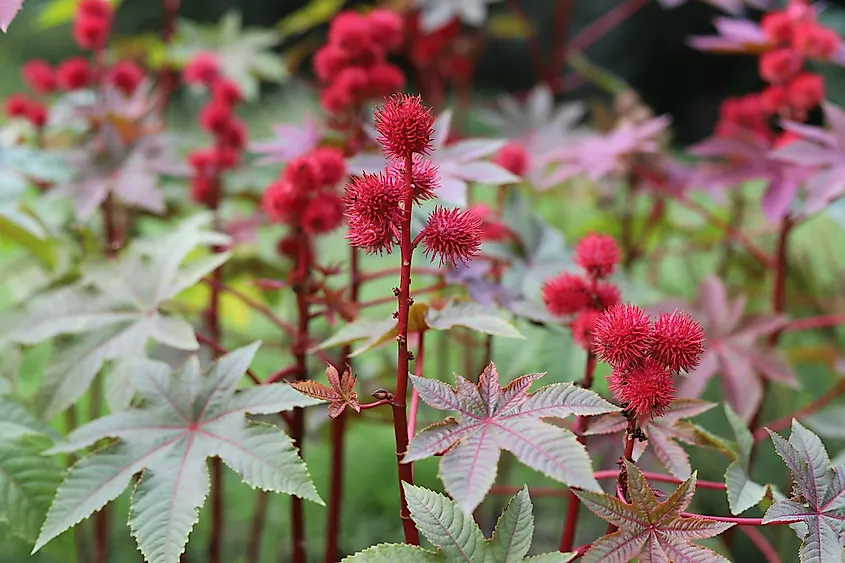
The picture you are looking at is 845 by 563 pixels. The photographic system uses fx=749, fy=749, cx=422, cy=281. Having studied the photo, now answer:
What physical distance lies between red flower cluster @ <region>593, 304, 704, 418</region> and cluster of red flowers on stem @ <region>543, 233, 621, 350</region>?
123mm

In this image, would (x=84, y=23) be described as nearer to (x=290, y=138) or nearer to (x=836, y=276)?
(x=290, y=138)

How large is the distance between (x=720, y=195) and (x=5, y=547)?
146 centimetres

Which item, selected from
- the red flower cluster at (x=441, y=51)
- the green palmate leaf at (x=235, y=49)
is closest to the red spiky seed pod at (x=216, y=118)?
the green palmate leaf at (x=235, y=49)

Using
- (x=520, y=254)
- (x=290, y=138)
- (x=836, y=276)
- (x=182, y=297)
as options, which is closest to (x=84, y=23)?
(x=290, y=138)

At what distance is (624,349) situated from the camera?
1.69 feet

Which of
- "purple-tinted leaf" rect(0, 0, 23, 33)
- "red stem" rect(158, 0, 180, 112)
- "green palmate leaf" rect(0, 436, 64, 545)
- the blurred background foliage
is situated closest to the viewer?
"purple-tinted leaf" rect(0, 0, 23, 33)

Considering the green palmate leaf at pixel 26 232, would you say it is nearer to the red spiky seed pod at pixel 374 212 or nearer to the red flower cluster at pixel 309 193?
the red flower cluster at pixel 309 193

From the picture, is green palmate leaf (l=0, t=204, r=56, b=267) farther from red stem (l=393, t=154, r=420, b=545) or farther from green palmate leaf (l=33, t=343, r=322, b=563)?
red stem (l=393, t=154, r=420, b=545)

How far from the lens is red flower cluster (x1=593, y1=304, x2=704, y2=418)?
1.68 ft

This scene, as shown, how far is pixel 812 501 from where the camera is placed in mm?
543

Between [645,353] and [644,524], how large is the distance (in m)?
0.12

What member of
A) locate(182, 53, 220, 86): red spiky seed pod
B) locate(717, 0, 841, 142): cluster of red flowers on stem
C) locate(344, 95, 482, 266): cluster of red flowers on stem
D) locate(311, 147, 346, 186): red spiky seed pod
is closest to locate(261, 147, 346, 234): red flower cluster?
locate(311, 147, 346, 186): red spiky seed pod

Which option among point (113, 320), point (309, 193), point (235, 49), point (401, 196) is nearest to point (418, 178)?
Answer: point (401, 196)

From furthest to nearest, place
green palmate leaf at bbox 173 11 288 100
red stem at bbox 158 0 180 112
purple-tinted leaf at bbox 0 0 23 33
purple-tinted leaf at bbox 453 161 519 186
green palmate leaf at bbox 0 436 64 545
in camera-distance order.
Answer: green palmate leaf at bbox 173 11 288 100 → red stem at bbox 158 0 180 112 → purple-tinted leaf at bbox 453 161 519 186 → green palmate leaf at bbox 0 436 64 545 → purple-tinted leaf at bbox 0 0 23 33
